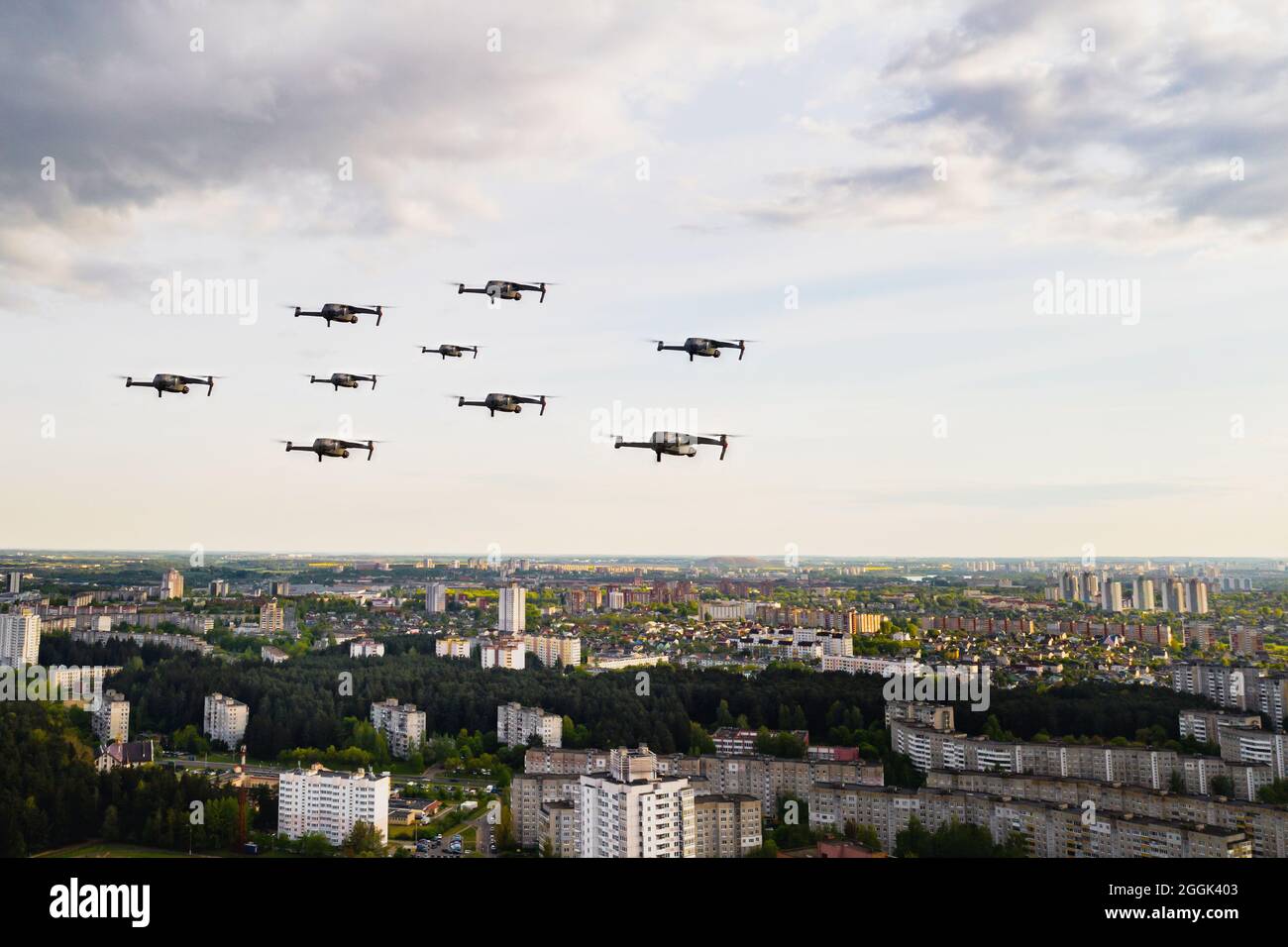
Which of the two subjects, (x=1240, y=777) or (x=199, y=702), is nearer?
(x=1240, y=777)

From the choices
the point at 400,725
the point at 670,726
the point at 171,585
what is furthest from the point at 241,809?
the point at 171,585

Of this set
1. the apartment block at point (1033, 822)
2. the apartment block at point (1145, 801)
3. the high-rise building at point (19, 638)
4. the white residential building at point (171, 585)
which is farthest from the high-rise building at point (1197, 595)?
the white residential building at point (171, 585)

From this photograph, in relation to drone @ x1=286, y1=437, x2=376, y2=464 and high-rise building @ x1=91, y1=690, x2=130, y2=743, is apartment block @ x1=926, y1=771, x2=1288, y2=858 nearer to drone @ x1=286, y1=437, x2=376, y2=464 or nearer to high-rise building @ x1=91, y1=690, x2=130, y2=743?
drone @ x1=286, y1=437, x2=376, y2=464

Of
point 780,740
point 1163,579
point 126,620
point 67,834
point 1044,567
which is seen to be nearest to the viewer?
point 67,834

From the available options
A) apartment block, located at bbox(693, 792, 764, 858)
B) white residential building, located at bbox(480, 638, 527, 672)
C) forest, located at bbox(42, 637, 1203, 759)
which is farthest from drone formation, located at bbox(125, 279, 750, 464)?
white residential building, located at bbox(480, 638, 527, 672)
